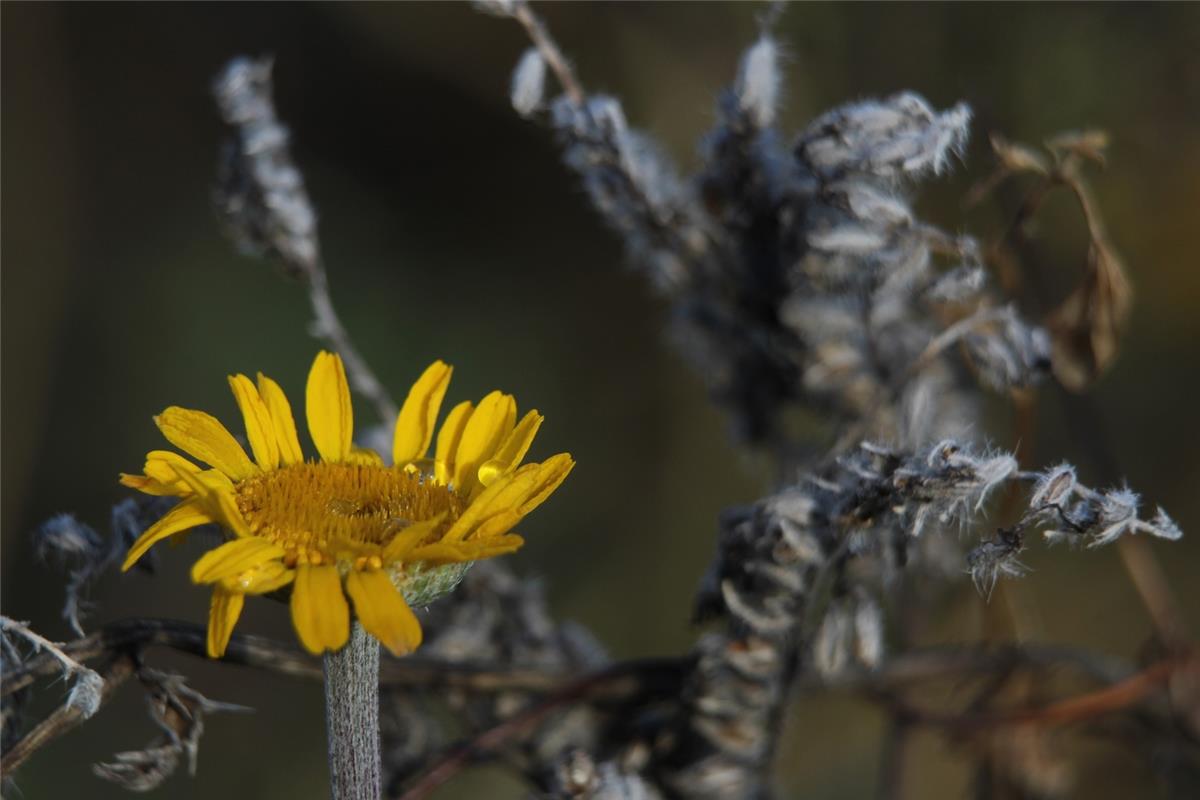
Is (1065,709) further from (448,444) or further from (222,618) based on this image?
(222,618)

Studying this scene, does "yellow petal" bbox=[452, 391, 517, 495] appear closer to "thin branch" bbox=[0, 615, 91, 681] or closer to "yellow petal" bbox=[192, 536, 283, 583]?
"yellow petal" bbox=[192, 536, 283, 583]

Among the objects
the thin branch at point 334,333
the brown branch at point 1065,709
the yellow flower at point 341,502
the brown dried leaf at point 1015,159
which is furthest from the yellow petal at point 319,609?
the brown branch at point 1065,709

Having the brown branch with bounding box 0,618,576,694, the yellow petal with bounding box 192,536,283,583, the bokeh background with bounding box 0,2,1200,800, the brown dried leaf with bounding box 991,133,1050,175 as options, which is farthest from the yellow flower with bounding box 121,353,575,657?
the bokeh background with bounding box 0,2,1200,800

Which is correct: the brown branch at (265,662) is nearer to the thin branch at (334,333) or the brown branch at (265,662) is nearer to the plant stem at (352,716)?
the plant stem at (352,716)

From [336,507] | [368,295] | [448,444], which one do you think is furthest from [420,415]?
[368,295]

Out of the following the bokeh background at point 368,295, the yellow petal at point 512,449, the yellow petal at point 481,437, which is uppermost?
the bokeh background at point 368,295

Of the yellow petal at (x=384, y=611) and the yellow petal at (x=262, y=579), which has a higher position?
the yellow petal at (x=262, y=579)
